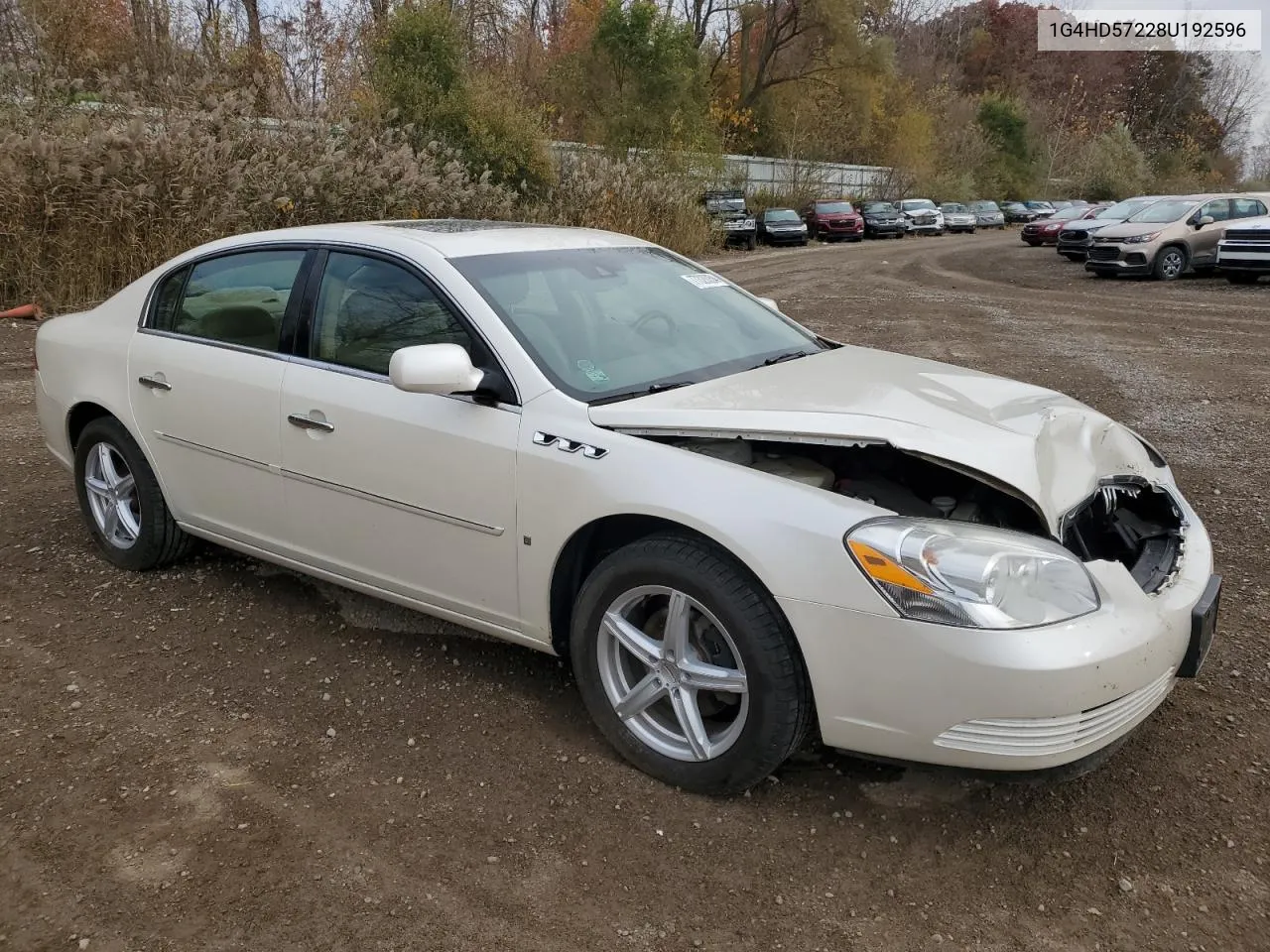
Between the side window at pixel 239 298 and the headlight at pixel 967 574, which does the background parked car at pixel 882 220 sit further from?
the headlight at pixel 967 574

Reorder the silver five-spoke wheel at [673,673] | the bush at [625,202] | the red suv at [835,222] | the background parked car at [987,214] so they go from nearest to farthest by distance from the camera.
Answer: the silver five-spoke wheel at [673,673] < the bush at [625,202] < the red suv at [835,222] < the background parked car at [987,214]

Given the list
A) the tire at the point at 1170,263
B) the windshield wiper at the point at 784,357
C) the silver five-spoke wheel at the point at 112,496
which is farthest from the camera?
the tire at the point at 1170,263

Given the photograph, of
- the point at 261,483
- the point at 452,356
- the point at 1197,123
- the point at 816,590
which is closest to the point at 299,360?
the point at 261,483

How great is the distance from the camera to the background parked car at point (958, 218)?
1635 inches

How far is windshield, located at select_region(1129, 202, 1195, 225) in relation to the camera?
19.0 metres

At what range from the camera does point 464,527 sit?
3113mm

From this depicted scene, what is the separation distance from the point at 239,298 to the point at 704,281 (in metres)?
1.81

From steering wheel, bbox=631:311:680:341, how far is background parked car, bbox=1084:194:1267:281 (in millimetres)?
17801

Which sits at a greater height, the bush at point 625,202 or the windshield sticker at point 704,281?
the bush at point 625,202

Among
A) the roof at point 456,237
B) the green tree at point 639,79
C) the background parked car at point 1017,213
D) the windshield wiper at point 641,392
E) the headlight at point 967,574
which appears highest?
the green tree at point 639,79

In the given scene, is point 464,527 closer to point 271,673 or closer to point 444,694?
point 444,694

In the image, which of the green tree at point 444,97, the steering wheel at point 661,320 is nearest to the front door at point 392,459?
the steering wheel at point 661,320

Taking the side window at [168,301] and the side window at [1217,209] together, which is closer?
the side window at [168,301]

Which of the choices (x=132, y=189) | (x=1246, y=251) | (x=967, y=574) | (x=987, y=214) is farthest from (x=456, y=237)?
Answer: (x=987, y=214)
